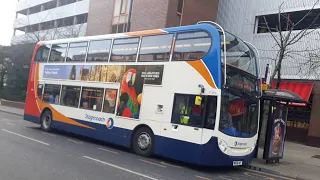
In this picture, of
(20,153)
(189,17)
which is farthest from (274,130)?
(189,17)

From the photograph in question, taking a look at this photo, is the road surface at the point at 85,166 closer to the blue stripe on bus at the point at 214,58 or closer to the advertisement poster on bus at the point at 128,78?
the advertisement poster on bus at the point at 128,78

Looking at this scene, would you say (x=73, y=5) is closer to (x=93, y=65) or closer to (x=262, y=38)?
(x=262, y=38)

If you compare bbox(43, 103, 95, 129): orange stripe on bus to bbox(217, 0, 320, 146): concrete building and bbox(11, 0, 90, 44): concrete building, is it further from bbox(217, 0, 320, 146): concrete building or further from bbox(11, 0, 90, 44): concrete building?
bbox(11, 0, 90, 44): concrete building

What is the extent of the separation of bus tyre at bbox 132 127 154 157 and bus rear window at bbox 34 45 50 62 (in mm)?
6999

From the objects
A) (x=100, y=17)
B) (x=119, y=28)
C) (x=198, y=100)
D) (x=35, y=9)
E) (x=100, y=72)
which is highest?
(x=35, y=9)

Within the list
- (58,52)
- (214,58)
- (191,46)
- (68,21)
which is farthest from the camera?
(68,21)

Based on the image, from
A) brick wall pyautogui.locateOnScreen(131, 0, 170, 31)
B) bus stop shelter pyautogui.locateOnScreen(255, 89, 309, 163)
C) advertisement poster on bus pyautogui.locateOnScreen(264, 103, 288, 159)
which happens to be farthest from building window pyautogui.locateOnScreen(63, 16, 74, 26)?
advertisement poster on bus pyautogui.locateOnScreen(264, 103, 288, 159)

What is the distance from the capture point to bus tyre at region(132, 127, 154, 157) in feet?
35.5

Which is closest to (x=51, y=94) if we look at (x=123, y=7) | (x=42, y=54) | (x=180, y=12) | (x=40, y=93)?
(x=40, y=93)

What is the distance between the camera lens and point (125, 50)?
480 inches

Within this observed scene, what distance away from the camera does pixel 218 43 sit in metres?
9.42

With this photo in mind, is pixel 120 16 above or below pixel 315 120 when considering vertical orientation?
above

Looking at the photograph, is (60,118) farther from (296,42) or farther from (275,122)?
(296,42)

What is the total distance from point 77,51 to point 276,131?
28.1 ft
